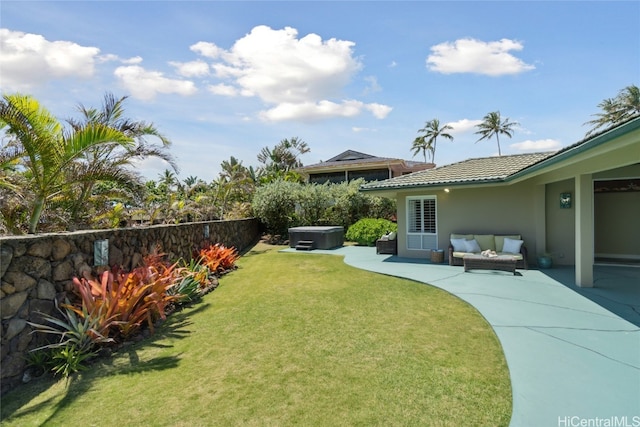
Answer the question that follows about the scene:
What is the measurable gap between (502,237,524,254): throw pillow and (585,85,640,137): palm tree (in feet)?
106

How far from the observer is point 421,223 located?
1413cm

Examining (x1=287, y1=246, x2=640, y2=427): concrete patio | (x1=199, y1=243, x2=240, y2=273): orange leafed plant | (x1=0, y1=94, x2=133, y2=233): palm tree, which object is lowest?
(x1=287, y1=246, x2=640, y2=427): concrete patio

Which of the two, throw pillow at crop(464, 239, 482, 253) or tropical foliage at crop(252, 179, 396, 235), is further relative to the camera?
tropical foliage at crop(252, 179, 396, 235)

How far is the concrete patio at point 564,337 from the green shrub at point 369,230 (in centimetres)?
789

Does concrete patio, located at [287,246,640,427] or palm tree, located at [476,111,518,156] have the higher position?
palm tree, located at [476,111,518,156]

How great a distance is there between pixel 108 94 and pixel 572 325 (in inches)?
431

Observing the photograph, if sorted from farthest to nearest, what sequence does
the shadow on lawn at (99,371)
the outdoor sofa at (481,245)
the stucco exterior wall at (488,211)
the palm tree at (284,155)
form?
the palm tree at (284,155) < the stucco exterior wall at (488,211) < the outdoor sofa at (481,245) < the shadow on lawn at (99,371)

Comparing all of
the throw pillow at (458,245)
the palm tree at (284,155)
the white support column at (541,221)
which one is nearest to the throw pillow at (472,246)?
the throw pillow at (458,245)

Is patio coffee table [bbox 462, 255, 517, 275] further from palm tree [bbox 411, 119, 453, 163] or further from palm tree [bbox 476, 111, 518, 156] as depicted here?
palm tree [bbox 476, 111, 518, 156]

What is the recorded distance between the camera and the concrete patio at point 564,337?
344cm

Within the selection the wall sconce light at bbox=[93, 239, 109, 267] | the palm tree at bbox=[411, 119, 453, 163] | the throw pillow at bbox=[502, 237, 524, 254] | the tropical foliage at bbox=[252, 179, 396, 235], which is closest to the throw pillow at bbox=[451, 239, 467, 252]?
the throw pillow at bbox=[502, 237, 524, 254]

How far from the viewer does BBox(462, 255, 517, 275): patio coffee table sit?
10164mm

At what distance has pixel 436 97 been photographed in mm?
14047

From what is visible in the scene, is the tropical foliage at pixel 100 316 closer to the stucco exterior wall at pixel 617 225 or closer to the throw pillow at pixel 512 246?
the throw pillow at pixel 512 246
